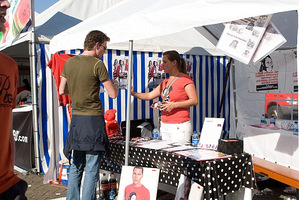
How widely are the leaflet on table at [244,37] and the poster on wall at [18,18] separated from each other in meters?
3.27

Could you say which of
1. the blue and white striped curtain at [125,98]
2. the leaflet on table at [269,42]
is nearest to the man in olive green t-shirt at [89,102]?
the leaflet on table at [269,42]

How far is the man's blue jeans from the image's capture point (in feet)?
8.86

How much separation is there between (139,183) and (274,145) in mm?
1755

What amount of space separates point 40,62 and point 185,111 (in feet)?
8.39

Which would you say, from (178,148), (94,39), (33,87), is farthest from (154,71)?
(94,39)

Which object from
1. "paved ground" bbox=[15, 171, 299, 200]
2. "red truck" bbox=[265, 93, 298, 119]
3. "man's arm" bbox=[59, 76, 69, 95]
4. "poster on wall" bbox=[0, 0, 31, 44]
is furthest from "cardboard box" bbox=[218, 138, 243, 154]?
"poster on wall" bbox=[0, 0, 31, 44]

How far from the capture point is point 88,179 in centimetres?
272

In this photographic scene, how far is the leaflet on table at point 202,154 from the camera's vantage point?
2549 millimetres

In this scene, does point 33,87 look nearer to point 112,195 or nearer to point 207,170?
point 112,195

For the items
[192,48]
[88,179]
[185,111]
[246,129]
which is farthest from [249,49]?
[192,48]

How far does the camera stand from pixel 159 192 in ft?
12.5

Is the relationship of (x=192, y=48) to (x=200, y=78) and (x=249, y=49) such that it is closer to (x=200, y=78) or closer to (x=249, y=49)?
(x=200, y=78)

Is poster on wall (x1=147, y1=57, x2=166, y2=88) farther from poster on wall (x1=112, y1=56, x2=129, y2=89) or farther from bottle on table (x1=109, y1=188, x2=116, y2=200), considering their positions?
bottle on table (x1=109, y1=188, x2=116, y2=200)

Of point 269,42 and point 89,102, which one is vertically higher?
point 269,42
